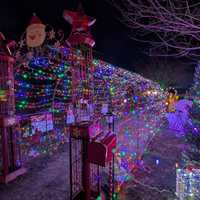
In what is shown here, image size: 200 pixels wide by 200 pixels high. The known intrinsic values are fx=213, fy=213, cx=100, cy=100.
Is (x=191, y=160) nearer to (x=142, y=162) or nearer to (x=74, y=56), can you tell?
(x=142, y=162)

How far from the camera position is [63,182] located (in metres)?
4.27

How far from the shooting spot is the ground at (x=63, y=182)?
3818 millimetres

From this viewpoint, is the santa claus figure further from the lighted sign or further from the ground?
the ground

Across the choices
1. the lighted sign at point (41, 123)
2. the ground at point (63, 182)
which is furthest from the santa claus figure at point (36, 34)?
the ground at point (63, 182)

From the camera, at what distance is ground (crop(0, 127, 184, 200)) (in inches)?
150

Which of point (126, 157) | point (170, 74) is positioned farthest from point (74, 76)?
point (170, 74)

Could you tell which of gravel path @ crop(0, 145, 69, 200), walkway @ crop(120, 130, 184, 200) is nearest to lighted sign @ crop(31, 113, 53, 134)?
gravel path @ crop(0, 145, 69, 200)

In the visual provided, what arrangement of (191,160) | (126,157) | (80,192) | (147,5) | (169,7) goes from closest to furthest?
(80,192), (169,7), (147,5), (191,160), (126,157)

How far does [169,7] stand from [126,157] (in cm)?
365

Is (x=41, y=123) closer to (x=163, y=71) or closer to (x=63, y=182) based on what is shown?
(x=63, y=182)

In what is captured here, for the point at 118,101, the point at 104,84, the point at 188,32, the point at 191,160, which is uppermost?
the point at 188,32

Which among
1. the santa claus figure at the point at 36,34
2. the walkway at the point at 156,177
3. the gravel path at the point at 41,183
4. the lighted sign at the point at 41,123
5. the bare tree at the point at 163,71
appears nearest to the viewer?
the gravel path at the point at 41,183

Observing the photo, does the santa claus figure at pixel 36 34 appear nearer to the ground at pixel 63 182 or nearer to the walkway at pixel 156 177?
the ground at pixel 63 182

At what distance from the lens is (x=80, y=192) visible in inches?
114
